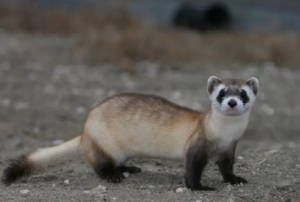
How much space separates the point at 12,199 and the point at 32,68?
21.9 feet

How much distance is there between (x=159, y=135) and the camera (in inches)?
191

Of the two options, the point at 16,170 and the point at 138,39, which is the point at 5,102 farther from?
the point at 16,170

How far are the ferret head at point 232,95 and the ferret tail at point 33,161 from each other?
43.8 inches

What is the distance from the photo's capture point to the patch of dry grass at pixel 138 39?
1206cm

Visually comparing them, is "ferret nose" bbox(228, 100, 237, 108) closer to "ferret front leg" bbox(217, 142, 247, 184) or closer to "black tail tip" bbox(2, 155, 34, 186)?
"ferret front leg" bbox(217, 142, 247, 184)

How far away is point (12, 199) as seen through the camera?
4.45 m

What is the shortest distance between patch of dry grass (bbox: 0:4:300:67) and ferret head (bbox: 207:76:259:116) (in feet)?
22.7

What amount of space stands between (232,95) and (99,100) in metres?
4.73

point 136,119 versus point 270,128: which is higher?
point 136,119

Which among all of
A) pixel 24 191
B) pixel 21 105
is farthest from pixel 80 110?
pixel 24 191

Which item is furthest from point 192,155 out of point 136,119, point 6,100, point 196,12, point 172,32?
point 196,12

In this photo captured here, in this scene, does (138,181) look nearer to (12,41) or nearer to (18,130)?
(18,130)

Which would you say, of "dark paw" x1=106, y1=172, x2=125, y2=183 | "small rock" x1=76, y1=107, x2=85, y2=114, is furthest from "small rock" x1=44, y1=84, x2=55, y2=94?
"dark paw" x1=106, y1=172, x2=125, y2=183

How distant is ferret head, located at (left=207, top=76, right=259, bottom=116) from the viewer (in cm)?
435
